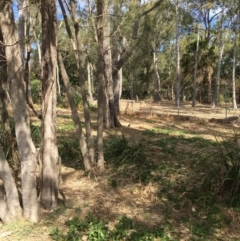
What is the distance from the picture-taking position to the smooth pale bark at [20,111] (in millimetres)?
2797

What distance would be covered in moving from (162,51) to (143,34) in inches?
788

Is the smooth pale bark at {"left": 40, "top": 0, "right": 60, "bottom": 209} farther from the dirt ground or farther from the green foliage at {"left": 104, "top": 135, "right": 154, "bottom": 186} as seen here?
the dirt ground

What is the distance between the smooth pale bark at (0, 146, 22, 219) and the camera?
2.92 meters

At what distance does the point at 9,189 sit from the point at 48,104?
1.00 meters

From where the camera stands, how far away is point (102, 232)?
294 centimetres

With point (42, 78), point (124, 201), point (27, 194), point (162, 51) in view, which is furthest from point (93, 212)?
point (162, 51)

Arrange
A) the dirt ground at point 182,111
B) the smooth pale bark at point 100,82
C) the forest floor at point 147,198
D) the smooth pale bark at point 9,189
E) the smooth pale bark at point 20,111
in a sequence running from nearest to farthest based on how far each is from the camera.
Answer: the smooth pale bark at point 20,111 → the smooth pale bark at point 9,189 → the forest floor at point 147,198 → the smooth pale bark at point 100,82 → the dirt ground at point 182,111

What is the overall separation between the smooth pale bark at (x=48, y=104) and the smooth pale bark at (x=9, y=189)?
0.38 metres

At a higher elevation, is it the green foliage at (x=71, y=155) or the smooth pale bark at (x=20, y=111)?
the smooth pale bark at (x=20, y=111)

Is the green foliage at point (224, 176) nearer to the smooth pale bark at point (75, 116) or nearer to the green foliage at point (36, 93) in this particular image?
the smooth pale bark at point (75, 116)

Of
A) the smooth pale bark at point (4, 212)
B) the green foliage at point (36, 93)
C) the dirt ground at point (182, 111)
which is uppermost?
the green foliage at point (36, 93)

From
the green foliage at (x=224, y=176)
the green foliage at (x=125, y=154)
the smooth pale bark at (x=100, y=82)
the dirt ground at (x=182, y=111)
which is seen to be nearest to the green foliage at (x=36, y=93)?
the dirt ground at (x=182, y=111)

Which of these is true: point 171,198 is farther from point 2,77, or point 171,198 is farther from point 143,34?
point 143,34

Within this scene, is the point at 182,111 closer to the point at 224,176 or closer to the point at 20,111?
the point at 224,176
